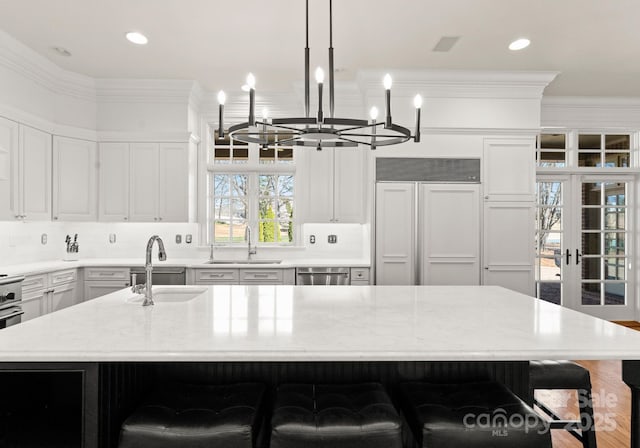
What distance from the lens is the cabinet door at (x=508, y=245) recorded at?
441cm

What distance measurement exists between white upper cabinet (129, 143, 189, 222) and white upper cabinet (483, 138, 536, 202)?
3369 mm

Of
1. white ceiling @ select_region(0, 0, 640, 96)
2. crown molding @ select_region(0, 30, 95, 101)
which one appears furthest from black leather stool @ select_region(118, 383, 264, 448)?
crown molding @ select_region(0, 30, 95, 101)

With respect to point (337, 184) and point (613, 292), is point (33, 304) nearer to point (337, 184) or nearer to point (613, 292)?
point (337, 184)

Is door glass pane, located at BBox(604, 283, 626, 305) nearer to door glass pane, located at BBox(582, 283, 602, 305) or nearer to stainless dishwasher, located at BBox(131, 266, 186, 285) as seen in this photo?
door glass pane, located at BBox(582, 283, 602, 305)

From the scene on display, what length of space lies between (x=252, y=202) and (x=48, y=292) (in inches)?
92.2

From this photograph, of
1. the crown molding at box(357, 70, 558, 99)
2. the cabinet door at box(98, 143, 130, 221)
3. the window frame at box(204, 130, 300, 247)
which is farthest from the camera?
the window frame at box(204, 130, 300, 247)

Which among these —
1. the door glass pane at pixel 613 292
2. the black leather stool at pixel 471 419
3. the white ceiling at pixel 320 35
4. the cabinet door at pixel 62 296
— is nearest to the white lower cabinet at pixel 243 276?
the cabinet door at pixel 62 296

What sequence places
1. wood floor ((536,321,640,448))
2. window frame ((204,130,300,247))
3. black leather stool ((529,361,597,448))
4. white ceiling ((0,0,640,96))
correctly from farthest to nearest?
window frame ((204,130,300,247))
white ceiling ((0,0,640,96))
wood floor ((536,321,640,448))
black leather stool ((529,361,597,448))

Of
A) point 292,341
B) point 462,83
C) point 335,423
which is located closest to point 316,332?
point 292,341

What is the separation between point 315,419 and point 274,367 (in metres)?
0.53

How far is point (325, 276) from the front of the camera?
4.40 metres

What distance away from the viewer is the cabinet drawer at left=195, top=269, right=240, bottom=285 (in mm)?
4383

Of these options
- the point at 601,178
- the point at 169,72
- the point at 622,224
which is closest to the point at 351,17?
the point at 169,72

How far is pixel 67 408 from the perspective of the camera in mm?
1432
